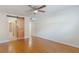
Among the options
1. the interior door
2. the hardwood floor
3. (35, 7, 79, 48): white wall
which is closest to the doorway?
the interior door

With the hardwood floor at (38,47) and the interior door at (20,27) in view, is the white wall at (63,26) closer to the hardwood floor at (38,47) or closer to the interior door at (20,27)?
the hardwood floor at (38,47)

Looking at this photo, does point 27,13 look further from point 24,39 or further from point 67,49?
point 67,49

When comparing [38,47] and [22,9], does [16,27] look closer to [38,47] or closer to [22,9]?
[22,9]

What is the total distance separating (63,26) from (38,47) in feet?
1.71

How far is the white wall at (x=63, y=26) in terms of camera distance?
4.04 feet

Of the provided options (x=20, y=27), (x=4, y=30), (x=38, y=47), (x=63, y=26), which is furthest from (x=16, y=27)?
(x=63, y=26)

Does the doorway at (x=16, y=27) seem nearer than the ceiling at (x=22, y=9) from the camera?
No

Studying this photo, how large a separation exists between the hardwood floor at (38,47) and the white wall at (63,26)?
0.26 feet

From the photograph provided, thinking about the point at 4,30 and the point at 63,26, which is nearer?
the point at 63,26

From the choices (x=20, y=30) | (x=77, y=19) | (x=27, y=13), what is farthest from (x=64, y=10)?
(x=20, y=30)

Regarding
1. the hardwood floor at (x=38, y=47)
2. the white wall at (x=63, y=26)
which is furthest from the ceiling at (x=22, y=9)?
the hardwood floor at (x=38, y=47)

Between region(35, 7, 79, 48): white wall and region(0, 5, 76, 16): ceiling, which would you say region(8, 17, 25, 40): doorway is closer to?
region(0, 5, 76, 16): ceiling

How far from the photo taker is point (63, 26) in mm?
1277

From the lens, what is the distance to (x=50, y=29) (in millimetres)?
1383
